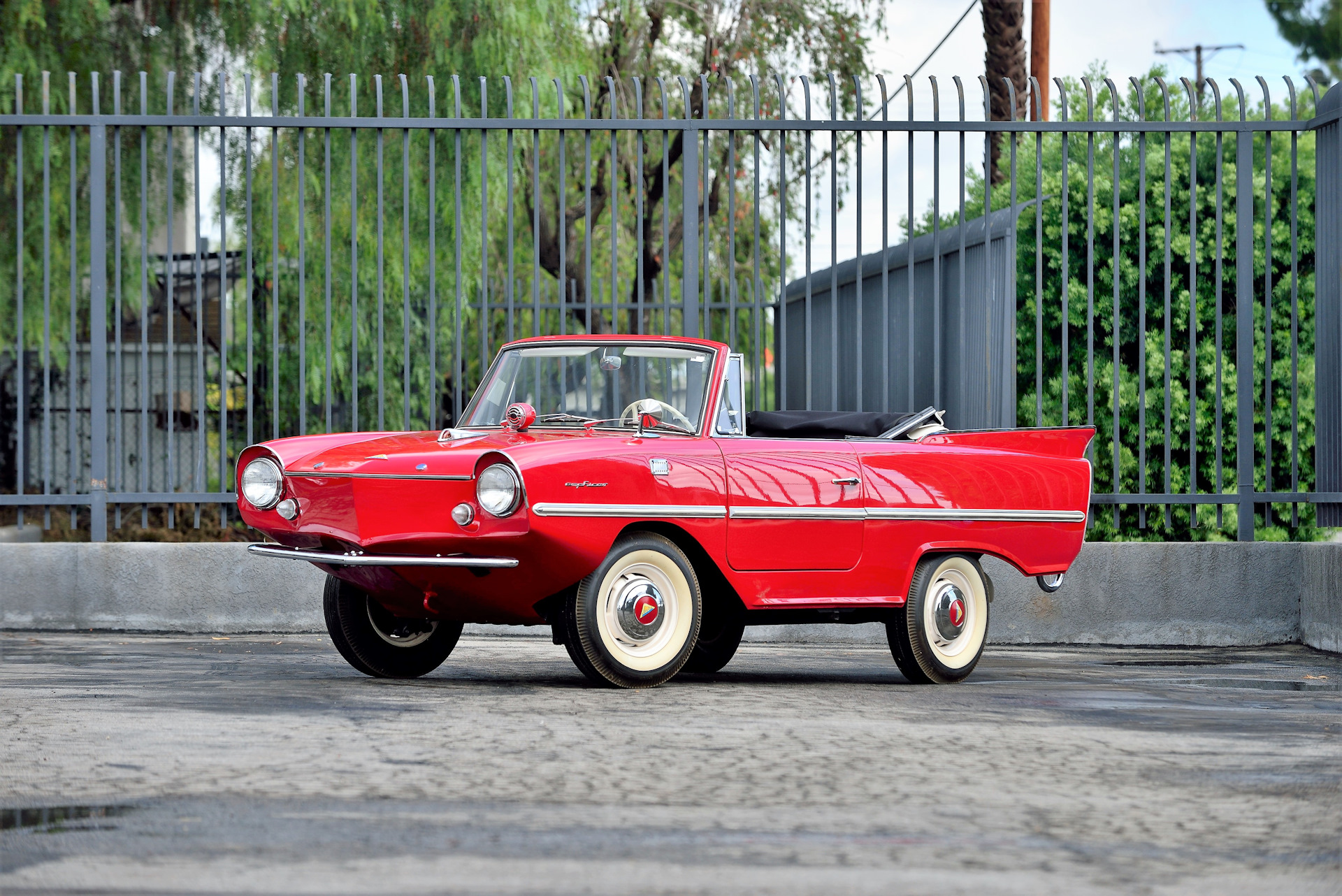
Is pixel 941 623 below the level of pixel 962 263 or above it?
below

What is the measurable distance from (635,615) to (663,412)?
3.25 ft

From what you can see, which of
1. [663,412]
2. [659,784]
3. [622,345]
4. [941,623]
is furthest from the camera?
[622,345]

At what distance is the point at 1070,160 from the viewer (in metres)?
14.1

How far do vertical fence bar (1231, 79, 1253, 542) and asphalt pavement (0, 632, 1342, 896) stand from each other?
7.80 ft

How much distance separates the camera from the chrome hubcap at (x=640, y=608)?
6.96 meters

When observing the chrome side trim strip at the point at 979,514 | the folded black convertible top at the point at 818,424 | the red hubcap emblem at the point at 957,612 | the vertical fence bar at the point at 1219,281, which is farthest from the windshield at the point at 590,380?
the vertical fence bar at the point at 1219,281

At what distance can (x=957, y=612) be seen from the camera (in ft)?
25.9

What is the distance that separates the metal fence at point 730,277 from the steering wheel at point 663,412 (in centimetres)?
131

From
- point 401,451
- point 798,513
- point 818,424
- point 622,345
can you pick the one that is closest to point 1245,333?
point 818,424

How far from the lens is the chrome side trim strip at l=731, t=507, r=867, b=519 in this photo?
7246 millimetres

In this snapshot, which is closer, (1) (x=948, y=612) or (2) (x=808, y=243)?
(1) (x=948, y=612)

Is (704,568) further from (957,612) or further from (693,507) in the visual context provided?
(957,612)

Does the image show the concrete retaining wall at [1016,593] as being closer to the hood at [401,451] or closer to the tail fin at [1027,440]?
the tail fin at [1027,440]

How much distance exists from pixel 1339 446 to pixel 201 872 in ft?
26.2
